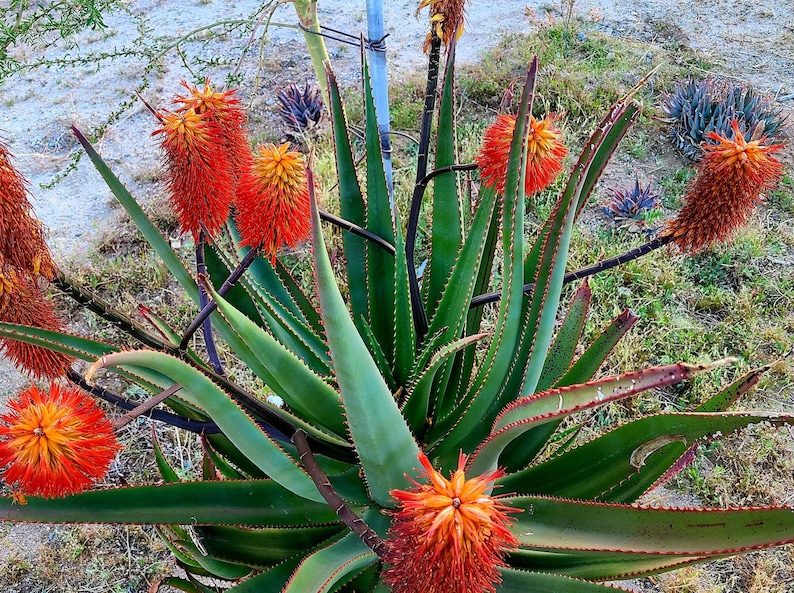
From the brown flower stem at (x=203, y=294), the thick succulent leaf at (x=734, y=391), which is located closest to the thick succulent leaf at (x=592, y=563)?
the thick succulent leaf at (x=734, y=391)

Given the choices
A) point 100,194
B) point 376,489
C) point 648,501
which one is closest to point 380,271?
point 376,489

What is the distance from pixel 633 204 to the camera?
2.82m

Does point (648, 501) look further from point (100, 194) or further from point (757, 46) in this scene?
point (757, 46)

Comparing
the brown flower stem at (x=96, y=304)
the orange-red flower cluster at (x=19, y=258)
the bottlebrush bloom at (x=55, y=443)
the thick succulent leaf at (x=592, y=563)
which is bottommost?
the thick succulent leaf at (x=592, y=563)

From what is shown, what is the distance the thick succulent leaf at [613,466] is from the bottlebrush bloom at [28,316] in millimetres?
677

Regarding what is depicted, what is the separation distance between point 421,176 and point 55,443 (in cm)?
79

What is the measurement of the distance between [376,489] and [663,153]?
9.96 feet

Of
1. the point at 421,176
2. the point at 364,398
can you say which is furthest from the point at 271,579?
the point at 421,176

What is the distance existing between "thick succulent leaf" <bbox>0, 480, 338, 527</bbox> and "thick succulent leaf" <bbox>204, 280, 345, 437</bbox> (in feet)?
0.45

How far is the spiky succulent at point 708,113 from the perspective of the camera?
3135 millimetres

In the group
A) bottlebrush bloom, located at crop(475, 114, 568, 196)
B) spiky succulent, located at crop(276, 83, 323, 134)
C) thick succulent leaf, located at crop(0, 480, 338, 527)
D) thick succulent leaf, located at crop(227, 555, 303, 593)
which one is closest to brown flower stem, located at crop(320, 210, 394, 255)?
bottlebrush bloom, located at crop(475, 114, 568, 196)

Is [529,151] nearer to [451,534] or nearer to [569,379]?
[569,379]

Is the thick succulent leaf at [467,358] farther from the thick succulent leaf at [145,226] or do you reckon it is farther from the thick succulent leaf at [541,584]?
the thick succulent leaf at [145,226]

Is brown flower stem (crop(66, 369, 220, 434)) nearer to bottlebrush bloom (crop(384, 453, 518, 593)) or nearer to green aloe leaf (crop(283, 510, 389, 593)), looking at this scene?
green aloe leaf (crop(283, 510, 389, 593))
